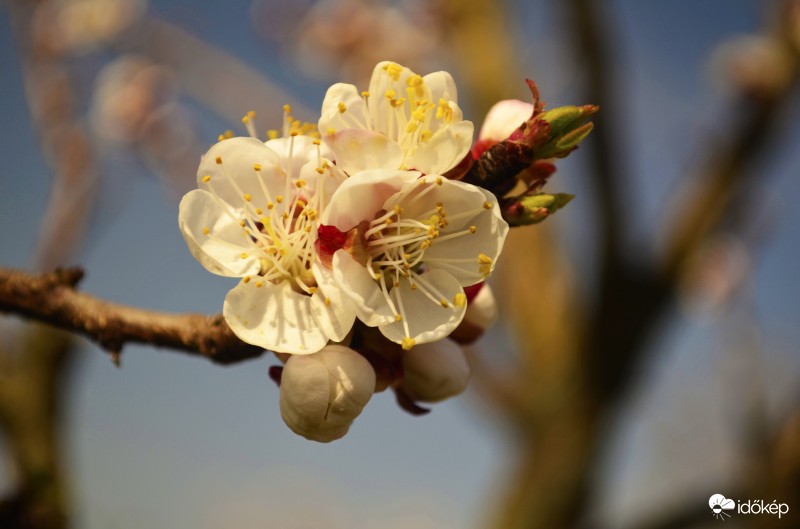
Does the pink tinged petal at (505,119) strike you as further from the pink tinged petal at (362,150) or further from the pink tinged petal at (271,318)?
the pink tinged petal at (271,318)

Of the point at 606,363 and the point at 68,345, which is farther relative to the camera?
the point at 606,363

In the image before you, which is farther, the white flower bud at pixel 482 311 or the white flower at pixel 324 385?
the white flower bud at pixel 482 311

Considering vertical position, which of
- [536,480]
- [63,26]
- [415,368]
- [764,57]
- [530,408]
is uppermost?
[63,26]

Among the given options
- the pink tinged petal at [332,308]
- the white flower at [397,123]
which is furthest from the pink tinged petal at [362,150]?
the pink tinged petal at [332,308]

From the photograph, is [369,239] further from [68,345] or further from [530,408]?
[530,408]

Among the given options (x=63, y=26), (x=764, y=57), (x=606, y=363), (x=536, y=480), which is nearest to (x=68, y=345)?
(x=63, y=26)

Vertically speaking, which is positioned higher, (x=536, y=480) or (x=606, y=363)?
(x=606, y=363)

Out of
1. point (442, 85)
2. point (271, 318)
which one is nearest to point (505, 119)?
point (442, 85)
